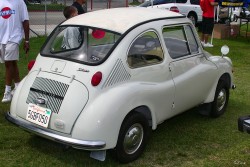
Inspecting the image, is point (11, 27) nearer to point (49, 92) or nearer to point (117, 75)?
point (49, 92)

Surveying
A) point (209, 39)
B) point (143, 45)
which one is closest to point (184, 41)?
point (143, 45)

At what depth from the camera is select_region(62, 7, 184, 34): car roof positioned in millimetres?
4199

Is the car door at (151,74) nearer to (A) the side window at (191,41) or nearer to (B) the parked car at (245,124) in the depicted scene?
(A) the side window at (191,41)

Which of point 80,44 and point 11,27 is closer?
point 80,44

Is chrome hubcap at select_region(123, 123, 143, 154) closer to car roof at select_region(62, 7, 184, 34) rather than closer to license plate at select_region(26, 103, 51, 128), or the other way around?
license plate at select_region(26, 103, 51, 128)

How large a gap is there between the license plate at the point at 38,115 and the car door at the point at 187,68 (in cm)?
165

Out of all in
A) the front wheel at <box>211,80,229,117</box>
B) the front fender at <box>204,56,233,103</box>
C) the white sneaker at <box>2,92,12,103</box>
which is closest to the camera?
the front fender at <box>204,56,233,103</box>

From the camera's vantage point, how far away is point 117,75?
3.87 metres

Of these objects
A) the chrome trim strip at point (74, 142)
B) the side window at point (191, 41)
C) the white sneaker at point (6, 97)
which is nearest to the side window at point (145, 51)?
the side window at point (191, 41)

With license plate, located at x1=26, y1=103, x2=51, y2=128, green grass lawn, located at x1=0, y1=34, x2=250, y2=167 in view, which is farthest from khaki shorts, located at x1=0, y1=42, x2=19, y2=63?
license plate, located at x1=26, y1=103, x2=51, y2=128

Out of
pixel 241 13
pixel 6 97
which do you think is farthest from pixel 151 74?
pixel 241 13

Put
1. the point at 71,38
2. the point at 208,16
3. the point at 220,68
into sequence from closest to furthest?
the point at 71,38, the point at 220,68, the point at 208,16

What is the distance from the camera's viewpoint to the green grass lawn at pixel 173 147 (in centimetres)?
402

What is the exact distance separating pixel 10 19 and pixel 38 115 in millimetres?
2369
